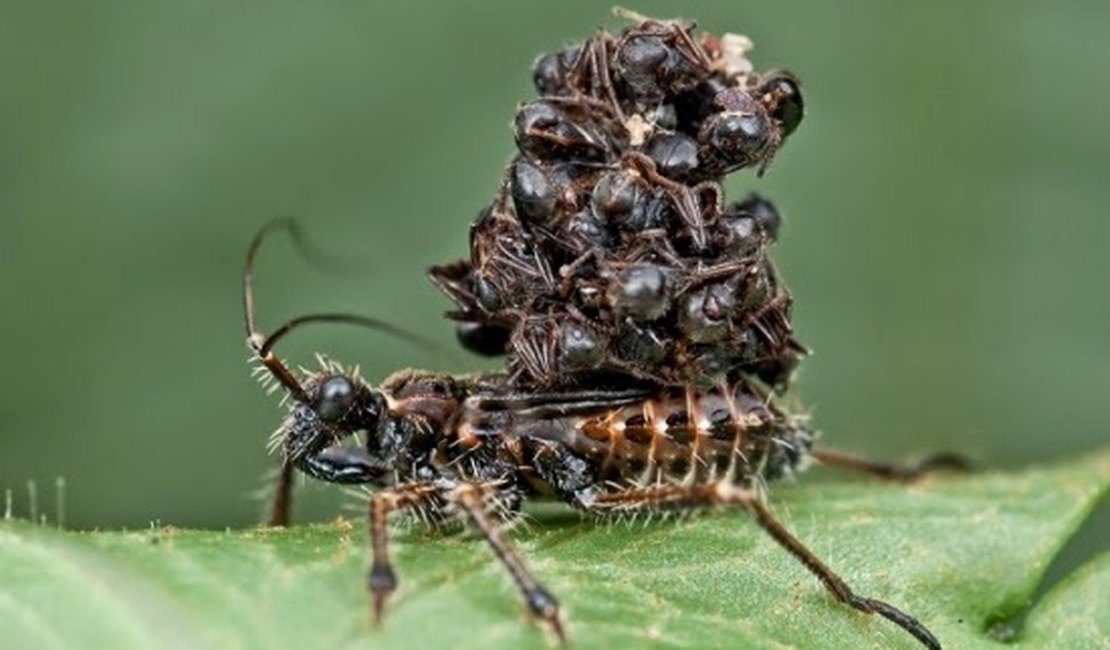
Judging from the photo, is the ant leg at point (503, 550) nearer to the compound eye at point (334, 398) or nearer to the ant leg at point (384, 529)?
the ant leg at point (384, 529)

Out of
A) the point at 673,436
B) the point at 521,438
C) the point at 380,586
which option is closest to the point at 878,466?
the point at 673,436

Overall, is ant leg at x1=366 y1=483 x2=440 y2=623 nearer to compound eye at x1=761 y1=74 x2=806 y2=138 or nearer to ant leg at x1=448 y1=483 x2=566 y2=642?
ant leg at x1=448 y1=483 x2=566 y2=642

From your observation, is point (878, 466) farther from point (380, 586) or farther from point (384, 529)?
point (380, 586)

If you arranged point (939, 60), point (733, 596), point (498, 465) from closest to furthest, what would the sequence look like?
point (733, 596) → point (498, 465) → point (939, 60)

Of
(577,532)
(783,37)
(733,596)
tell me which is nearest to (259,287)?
(783,37)

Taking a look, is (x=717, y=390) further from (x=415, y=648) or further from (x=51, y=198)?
(x=51, y=198)

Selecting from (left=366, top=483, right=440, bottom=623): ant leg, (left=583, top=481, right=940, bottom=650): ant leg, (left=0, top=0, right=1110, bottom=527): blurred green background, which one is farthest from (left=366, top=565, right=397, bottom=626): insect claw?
(left=0, top=0, right=1110, bottom=527): blurred green background
